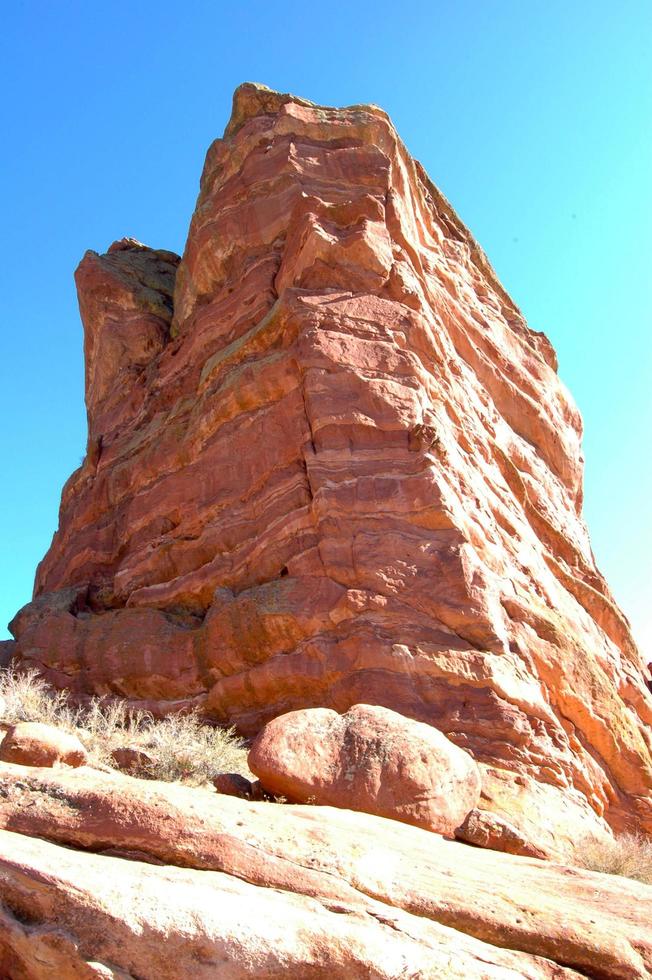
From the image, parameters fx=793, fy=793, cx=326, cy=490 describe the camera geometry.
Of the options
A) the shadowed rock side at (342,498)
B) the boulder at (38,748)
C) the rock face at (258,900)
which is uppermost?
the shadowed rock side at (342,498)

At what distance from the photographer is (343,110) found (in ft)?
64.3

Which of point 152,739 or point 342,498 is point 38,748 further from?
point 342,498

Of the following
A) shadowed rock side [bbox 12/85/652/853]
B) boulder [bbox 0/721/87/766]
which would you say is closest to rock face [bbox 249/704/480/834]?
shadowed rock side [bbox 12/85/652/853]

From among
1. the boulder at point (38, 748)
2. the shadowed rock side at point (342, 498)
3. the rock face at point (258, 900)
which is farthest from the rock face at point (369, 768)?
the boulder at point (38, 748)

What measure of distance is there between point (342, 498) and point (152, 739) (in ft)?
16.2

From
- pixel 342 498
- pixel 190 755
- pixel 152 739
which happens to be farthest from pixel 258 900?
pixel 342 498

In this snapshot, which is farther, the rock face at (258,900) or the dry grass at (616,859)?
the dry grass at (616,859)

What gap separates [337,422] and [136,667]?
572 cm

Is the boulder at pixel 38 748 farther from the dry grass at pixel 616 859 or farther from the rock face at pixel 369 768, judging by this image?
the dry grass at pixel 616 859

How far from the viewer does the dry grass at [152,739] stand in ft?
29.0

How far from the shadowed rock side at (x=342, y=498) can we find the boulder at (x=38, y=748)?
455 cm

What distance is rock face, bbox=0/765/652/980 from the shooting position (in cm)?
455

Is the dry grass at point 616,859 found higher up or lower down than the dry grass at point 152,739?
lower down

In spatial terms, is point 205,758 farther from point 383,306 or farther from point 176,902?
point 383,306
